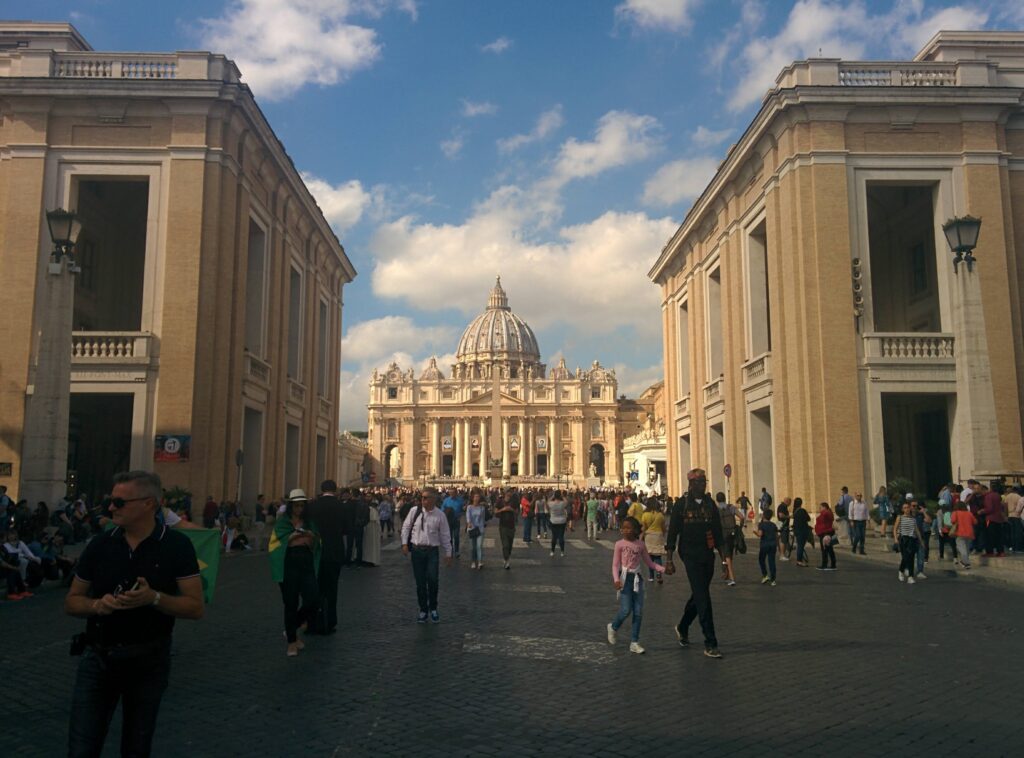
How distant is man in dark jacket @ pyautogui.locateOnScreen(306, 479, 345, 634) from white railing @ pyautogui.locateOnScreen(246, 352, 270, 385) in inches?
643

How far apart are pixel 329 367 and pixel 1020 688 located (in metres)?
35.2

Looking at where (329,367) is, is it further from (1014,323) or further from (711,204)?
(1014,323)

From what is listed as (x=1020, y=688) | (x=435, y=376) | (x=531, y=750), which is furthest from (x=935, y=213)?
(x=435, y=376)

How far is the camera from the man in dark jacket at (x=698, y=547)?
8.62 meters

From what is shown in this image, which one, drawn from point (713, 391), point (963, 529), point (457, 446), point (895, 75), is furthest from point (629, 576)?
point (457, 446)

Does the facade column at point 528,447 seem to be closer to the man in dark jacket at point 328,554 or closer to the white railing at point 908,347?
the white railing at point 908,347

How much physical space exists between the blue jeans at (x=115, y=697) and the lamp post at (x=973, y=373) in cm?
1711

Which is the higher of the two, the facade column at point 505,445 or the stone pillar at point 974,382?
the facade column at point 505,445

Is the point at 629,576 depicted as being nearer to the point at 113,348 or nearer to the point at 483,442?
the point at 113,348

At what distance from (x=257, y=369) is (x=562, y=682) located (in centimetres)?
2127

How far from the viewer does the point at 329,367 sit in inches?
1574

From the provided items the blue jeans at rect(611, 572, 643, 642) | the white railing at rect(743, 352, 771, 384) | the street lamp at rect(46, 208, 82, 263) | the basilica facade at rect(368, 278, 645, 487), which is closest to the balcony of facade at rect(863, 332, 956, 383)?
the white railing at rect(743, 352, 771, 384)

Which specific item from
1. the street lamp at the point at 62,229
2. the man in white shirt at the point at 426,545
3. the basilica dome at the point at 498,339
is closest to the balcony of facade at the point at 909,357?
the man in white shirt at the point at 426,545

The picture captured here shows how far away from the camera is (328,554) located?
9898mm
